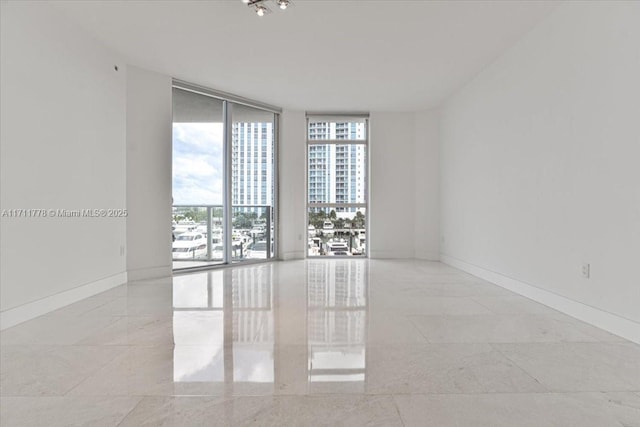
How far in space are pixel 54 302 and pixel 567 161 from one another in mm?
5013

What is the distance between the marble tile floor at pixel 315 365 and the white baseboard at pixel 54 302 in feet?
0.33

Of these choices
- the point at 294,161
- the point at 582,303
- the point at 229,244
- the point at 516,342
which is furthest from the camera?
the point at 294,161

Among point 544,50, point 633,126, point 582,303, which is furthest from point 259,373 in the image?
point 544,50

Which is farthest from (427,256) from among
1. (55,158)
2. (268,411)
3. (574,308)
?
(55,158)

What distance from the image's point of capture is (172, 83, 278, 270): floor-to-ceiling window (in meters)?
5.52

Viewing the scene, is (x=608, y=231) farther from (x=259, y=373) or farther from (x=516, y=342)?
(x=259, y=373)

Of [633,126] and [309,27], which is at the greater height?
[309,27]

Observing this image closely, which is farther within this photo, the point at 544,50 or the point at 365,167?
the point at 365,167

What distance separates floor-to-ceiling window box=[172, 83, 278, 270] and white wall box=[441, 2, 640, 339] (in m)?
3.72

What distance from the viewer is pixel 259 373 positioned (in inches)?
80.0

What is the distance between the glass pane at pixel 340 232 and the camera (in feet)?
24.0

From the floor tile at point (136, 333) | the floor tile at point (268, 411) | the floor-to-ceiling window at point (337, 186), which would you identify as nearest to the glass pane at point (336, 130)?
the floor-to-ceiling window at point (337, 186)

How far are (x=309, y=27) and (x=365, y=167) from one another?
3903 mm

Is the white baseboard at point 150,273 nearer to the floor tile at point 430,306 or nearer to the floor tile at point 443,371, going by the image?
the floor tile at point 430,306
